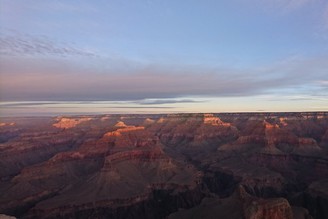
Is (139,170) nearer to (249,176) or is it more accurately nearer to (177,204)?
(177,204)

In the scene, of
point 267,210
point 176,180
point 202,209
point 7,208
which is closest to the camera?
point 267,210

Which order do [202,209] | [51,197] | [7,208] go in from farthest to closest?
[51,197] → [7,208] → [202,209]

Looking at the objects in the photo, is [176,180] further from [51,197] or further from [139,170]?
[51,197]

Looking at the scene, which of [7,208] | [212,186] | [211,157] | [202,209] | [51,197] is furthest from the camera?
[211,157]

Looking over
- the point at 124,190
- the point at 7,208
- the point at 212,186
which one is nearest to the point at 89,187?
the point at 124,190

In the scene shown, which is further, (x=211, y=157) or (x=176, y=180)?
(x=211, y=157)

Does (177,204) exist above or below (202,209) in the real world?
below

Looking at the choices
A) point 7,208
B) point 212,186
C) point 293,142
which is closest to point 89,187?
point 7,208

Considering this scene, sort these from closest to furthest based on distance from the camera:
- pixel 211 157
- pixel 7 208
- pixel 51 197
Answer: pixel 7 208 → pixel 51 197 → pixel 211 157

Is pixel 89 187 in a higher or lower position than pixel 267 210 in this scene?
lower
